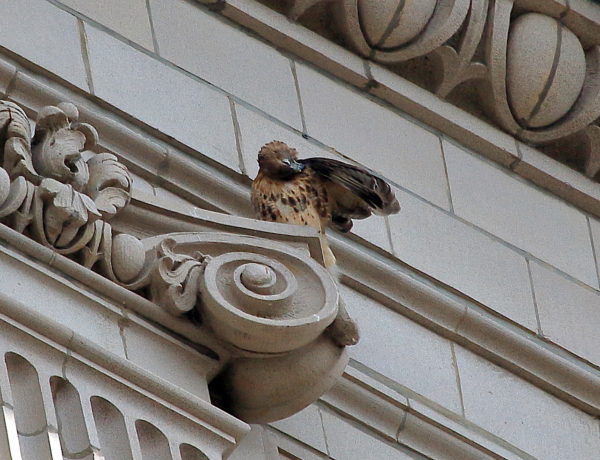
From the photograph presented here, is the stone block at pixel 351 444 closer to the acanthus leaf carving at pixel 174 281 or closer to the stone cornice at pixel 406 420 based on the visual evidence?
the stone cornice at pixel 406 420

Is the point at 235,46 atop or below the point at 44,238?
atop

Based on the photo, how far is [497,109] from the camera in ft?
22.2

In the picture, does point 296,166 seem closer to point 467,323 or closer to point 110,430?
point 467,323

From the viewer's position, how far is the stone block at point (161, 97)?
5.97 m

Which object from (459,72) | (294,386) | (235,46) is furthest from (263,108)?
(294,386)

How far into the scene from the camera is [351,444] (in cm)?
563

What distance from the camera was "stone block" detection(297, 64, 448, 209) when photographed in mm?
6395

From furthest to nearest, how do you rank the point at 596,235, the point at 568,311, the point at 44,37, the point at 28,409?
the point at 596,235 < the point at 568,311 < the point at 44,37 < the point at 28,409

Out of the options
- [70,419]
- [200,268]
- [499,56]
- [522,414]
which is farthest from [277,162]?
[499,56]

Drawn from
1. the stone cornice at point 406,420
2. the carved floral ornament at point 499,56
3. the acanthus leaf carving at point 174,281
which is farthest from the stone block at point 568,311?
the acanthus leaf carving at point 174,281

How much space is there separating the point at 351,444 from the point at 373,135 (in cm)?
105

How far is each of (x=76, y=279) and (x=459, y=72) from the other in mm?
1829

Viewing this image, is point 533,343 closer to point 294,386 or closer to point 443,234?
point 443,234

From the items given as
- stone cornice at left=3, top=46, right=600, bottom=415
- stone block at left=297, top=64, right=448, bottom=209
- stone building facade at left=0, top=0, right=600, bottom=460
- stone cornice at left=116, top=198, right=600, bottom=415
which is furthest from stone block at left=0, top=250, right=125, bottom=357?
stone block at left=297, top=64, right=448, bottom=209
